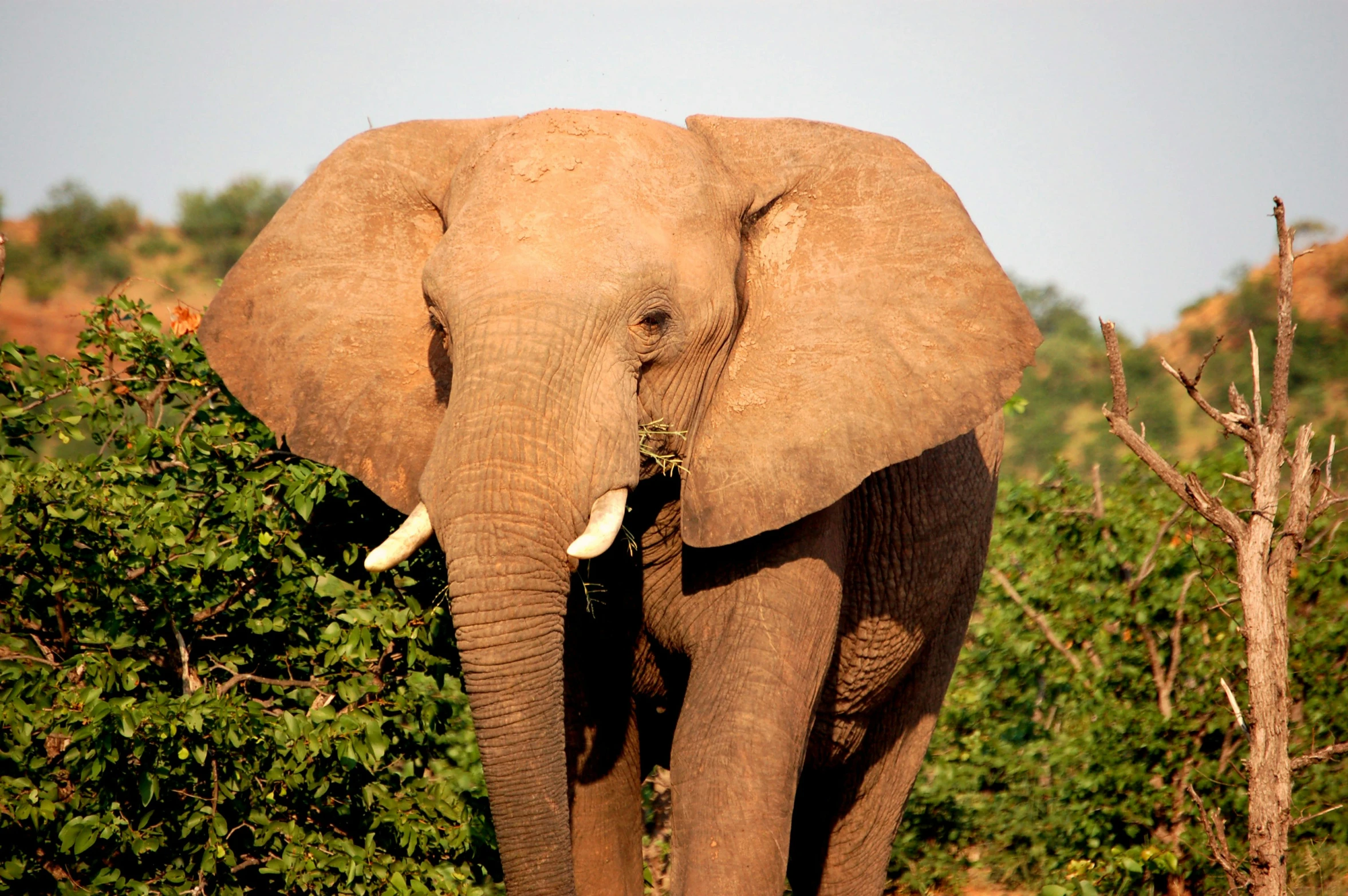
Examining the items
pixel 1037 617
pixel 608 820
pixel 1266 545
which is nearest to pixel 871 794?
pixel 608 820

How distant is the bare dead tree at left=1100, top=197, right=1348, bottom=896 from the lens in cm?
359

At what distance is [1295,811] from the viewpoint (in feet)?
16.9

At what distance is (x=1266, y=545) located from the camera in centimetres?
367

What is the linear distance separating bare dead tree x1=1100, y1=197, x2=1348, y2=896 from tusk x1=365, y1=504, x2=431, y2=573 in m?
1.83

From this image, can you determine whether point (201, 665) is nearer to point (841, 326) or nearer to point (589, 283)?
point (589, 283)

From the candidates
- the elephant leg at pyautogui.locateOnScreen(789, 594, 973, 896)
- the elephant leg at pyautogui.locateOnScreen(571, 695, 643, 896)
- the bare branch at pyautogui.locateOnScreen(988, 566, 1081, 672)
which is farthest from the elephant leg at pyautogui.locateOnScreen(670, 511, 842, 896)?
the bare branch at pyautogui.locateOnScreen(988, 566, 1081, 672)

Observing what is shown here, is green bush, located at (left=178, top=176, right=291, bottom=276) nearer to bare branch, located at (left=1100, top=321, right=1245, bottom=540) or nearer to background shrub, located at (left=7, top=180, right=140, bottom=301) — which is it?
background shrub, located at (left=7, top=180, right=140, bottom=301)

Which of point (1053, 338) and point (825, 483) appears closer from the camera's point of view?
point (825, 483)

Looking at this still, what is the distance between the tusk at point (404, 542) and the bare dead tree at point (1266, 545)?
183cm

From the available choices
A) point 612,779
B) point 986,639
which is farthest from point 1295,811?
point 612,779

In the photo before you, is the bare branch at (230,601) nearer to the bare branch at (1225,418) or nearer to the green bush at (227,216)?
the bare branch at (1225,418)

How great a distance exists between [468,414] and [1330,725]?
3918 mm

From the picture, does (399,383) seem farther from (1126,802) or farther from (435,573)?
(1126,802)

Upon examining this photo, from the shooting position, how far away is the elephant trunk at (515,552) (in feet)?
9.52
